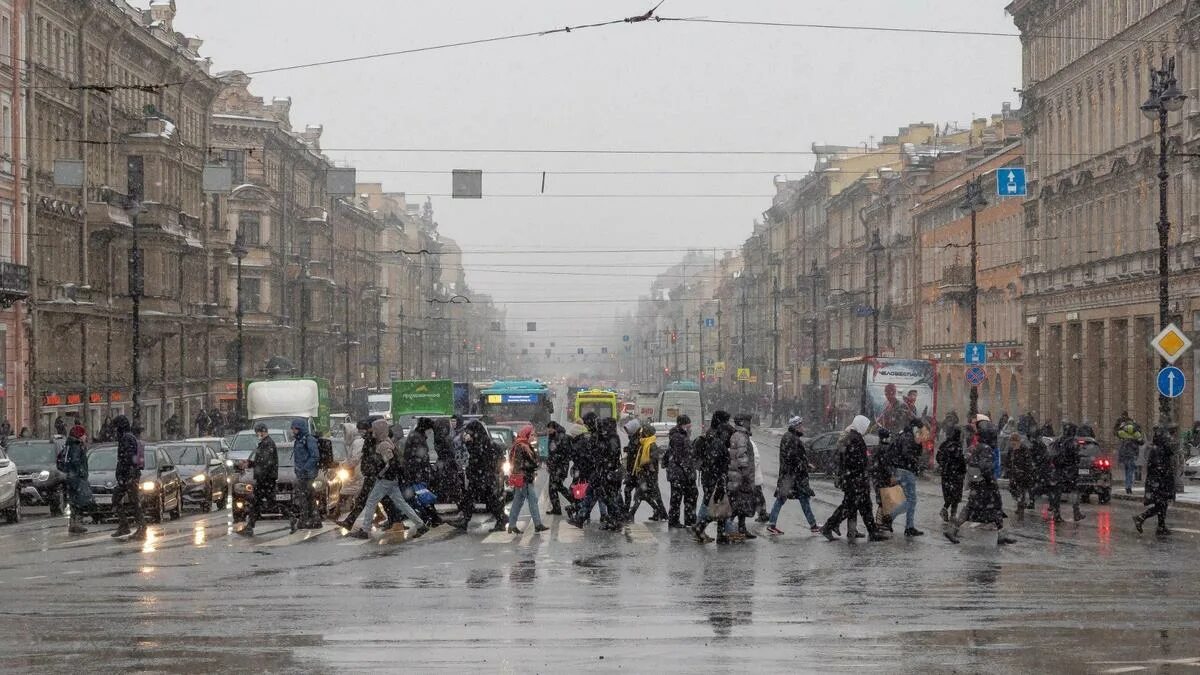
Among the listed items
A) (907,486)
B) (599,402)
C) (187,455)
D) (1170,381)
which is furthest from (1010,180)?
(907,486)

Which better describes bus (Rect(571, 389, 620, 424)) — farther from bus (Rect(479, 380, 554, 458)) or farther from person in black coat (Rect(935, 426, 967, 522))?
person in black coat (Rect(935, 426, 967, 522))

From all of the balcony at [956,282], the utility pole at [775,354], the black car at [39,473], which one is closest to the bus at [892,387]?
the balcony at [956,282]

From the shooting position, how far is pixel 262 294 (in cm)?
9481

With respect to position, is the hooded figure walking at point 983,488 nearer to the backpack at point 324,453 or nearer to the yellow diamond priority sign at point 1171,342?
the backpack at point 324,453

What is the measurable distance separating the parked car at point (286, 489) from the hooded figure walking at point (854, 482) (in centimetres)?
869

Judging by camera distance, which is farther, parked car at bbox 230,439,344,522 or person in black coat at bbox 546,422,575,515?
parked car at bbox 230,439,344,522

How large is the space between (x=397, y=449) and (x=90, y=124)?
138ft

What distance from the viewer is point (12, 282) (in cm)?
5125

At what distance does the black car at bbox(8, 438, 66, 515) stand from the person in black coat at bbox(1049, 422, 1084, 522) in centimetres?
1805

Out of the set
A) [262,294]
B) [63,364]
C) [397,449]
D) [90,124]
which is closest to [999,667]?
[397,449]

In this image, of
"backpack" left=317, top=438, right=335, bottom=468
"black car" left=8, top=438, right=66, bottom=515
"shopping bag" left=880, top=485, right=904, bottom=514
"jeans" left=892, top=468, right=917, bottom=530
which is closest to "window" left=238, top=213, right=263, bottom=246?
"black car" left=8, top=438, right=66, bottom=515

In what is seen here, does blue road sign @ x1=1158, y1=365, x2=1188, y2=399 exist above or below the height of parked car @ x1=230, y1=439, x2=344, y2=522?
above

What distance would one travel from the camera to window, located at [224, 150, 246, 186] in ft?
304

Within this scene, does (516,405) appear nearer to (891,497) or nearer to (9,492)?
(9,492)
